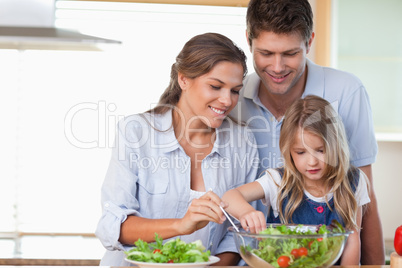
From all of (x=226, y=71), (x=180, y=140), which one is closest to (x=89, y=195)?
(x=180, y=140)

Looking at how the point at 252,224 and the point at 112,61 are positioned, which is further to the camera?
the point at 112,61

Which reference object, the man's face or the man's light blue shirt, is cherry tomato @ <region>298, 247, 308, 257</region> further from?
the man's face

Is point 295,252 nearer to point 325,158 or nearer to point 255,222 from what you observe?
point 255,222

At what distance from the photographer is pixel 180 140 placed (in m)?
1.98

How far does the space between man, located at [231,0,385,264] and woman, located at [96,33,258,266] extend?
112 mm

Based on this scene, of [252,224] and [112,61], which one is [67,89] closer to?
[112,61]

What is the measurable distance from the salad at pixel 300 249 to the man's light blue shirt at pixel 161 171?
0.62 metres

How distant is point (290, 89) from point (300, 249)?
101 cm

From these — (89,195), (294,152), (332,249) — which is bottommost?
(89,195)

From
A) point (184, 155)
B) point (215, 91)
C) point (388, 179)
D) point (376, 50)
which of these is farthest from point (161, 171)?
point (388, 179)

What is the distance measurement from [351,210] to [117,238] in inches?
29.9

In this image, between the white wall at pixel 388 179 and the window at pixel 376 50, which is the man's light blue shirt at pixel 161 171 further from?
the white wall at pixel 388 179

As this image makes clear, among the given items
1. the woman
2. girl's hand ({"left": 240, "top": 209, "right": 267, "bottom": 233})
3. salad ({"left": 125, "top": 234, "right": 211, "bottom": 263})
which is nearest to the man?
the woman

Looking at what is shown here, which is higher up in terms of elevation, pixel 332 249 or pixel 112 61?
pixel 112 61
